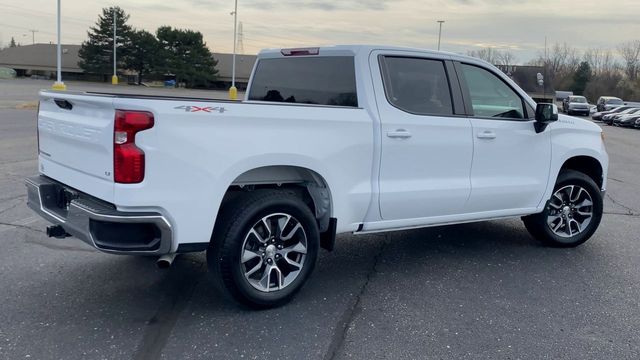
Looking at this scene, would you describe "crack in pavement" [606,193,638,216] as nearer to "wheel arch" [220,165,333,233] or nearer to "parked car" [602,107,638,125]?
"wheel arch" [220,165,333,233]

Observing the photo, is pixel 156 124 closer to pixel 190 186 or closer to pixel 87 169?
pixel 190 186

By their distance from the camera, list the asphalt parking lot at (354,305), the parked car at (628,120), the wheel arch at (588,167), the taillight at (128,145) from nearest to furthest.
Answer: the taillight at (128,145), the asphalt parking lot at (354,305), the wheel arch at (588,167), the parked car at (628,120)

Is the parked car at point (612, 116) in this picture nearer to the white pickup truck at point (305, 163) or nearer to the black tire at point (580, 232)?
the black tire at point (580, 232)

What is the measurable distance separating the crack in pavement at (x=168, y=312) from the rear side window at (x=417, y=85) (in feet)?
7.52

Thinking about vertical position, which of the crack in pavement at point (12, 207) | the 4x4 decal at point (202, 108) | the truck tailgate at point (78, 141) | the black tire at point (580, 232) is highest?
the 4x4 decal at point (202, 108)

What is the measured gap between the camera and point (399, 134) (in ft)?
15.4

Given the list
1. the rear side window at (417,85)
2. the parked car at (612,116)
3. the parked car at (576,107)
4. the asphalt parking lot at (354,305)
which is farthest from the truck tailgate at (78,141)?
the parked car at (576,107)

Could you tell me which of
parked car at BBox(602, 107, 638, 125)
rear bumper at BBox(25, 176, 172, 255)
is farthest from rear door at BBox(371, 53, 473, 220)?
parked car at BBox(602, 107, 638, 125)

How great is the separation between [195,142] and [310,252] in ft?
4.23

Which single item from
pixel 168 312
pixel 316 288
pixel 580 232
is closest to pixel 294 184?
pixel 316 288

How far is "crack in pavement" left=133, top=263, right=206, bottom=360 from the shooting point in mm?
3607

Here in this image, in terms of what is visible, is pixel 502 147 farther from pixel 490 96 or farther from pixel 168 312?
pixel 168 312

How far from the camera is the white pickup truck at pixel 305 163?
142 inches

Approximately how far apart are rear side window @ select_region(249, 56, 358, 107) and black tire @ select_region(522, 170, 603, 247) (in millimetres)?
2711
